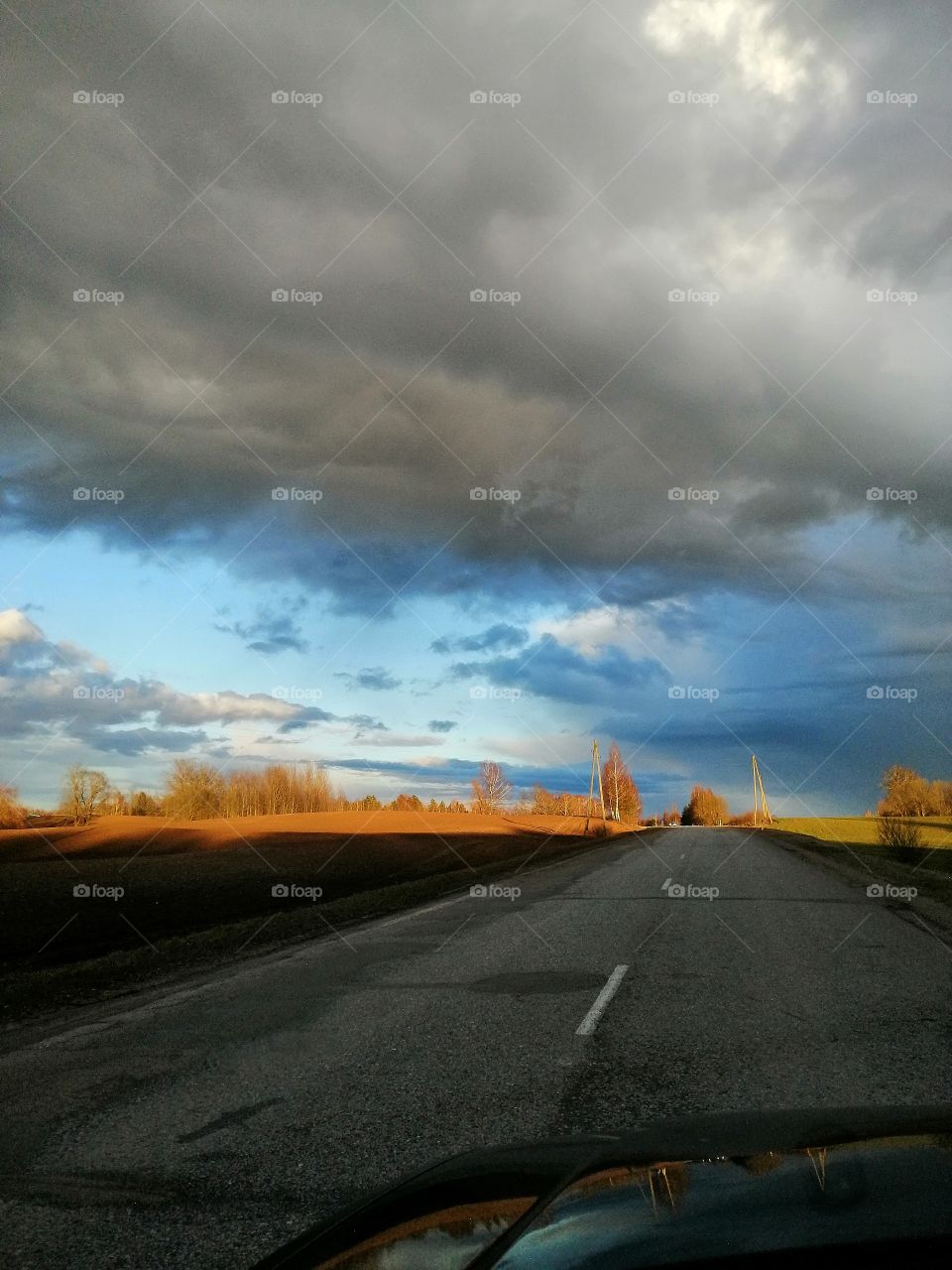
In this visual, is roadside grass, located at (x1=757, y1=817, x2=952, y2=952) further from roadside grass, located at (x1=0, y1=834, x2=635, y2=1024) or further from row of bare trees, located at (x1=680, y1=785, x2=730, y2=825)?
row of bare trees, located at (x1=680, y1=785, x2=730, y2=825)

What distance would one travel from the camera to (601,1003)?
7066 millimetres

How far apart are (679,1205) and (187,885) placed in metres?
21.6

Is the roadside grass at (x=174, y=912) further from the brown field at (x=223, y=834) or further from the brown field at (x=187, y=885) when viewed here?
the brown field at (x=223, y=834)

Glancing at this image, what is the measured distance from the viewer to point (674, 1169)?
230 centimetres

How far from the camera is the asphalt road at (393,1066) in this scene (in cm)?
368

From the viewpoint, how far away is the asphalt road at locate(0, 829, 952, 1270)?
368 centimetres

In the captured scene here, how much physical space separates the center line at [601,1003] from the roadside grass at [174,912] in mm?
4423

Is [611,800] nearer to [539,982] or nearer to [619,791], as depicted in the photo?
[619,791]

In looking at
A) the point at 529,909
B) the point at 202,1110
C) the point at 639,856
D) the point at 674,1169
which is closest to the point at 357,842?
the point at 639,856

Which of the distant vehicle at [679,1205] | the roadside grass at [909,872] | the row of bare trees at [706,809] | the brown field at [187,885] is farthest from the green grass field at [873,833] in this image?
the row of bare trees at [706,809]

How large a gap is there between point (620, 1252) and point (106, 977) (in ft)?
28.7

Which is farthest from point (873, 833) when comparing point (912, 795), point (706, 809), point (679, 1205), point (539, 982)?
point (706, 809)

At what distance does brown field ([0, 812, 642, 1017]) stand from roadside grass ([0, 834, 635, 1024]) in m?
0.04

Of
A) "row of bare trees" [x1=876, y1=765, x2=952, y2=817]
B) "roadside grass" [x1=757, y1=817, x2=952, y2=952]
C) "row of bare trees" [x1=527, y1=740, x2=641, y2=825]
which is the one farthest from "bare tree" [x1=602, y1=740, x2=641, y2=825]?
"roadside grass" [x1=757, y1=817, x2=952, y2=952]
